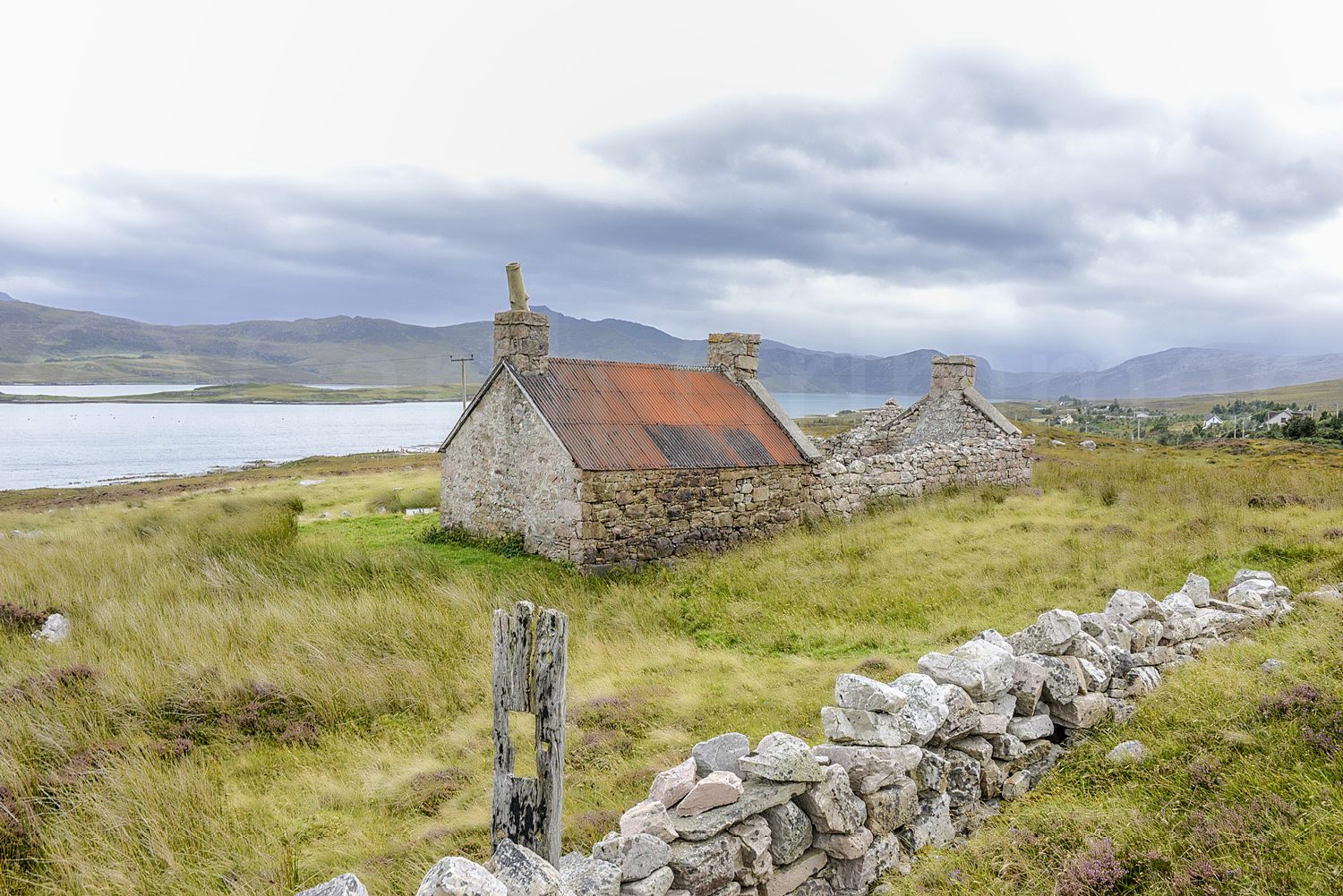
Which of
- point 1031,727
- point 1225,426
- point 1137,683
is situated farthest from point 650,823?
point 1225,426

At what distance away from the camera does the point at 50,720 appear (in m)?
6.54

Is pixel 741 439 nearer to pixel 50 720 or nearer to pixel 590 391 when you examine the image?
pixel 590 391

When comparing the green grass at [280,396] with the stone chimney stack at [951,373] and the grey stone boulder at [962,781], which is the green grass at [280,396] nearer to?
the stone chimney stack at [951,373]

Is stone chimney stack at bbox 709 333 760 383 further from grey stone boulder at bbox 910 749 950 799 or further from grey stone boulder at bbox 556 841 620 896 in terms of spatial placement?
grey stone boulder at bbox 556 841 620 896

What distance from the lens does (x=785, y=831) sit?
4.07 metres

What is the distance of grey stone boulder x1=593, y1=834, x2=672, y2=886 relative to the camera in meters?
3.60

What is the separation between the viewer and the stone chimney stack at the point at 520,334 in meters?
15.1

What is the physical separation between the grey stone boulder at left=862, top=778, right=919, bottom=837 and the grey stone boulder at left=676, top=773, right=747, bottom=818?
1.06m

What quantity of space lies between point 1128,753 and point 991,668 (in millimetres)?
1074

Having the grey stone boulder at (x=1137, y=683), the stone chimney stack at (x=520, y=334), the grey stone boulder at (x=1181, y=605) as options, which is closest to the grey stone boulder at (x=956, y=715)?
the grey stone boulder at (x=1137, y=683)

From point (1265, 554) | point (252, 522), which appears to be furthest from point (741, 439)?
point (252, 522)

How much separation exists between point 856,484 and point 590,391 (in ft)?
25.6

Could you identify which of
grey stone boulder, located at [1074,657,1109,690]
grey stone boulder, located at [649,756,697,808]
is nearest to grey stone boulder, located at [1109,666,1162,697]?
grey stone boulder, located at [1074,657,1109,690]

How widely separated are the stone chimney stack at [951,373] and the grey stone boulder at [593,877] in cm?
2176
